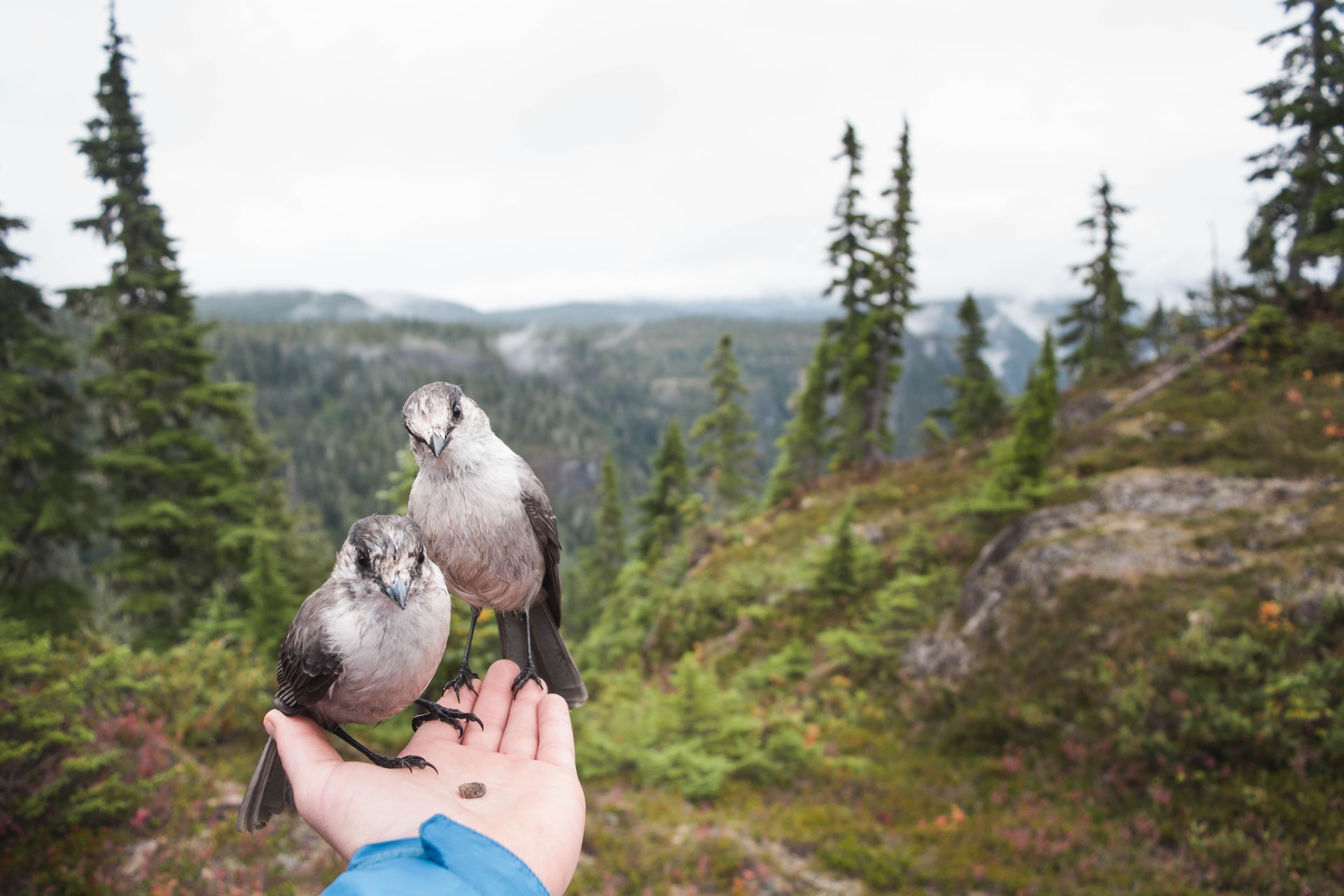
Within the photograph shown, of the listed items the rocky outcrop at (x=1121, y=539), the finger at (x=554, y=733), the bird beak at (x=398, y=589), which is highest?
the bird beak at (x=398, y=589)

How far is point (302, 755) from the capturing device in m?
2.43

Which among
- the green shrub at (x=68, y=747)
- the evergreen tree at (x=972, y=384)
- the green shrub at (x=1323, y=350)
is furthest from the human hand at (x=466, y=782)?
the evergreen tree at (x=972, y=384)

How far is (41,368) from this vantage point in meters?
15.8

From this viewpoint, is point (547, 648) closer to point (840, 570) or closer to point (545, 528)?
point (545, 528)

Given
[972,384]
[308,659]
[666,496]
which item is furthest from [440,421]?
[972,384]

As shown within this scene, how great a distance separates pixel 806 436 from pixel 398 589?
29756 mm

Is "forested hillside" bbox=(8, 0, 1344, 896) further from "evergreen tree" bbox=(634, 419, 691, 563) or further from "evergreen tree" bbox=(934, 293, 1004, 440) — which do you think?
"evergreen tree" bbox=(934, 293, 1004, 440)

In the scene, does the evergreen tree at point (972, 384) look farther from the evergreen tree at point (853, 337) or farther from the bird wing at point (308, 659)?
the bird wing at point (308, 659)

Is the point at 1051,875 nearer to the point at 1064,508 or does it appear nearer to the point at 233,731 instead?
the point at 1064,508

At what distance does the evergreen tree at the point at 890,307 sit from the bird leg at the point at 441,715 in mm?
26568

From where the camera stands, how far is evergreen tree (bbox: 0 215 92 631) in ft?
49.9

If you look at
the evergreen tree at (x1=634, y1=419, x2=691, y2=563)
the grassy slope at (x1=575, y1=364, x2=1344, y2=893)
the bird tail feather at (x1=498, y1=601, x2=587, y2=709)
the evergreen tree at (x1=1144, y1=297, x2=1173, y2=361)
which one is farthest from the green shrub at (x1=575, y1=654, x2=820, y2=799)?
the evergreen tree at (x1=1144, y1=297, x2=1173, y2=361)

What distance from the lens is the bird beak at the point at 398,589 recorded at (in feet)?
7.13

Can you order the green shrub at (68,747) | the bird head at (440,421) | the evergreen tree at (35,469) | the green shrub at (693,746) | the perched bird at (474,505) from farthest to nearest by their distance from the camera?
the evergreen tree at (35,469) → the green shrub at (693,746) → the green shrub at (68,747) → the perched bird at (474,505) → the bird head at (440,421)
